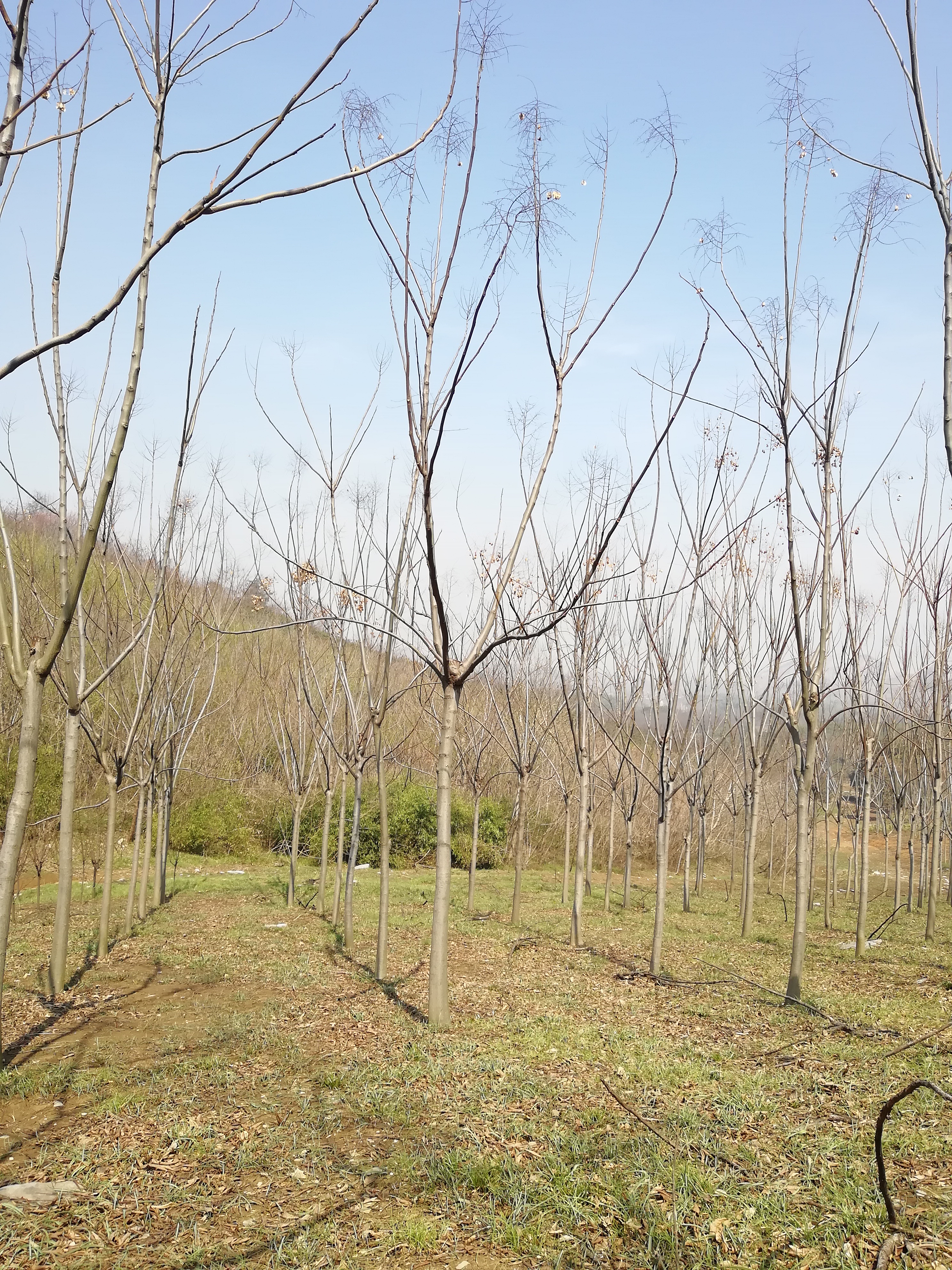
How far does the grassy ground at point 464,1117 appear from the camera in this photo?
3.26 metres

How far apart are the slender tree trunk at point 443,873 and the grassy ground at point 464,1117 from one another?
0.75ft

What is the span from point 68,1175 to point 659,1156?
2576mm

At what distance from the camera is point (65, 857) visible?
653cm

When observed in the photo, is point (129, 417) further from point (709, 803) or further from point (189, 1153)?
point (709, 803)

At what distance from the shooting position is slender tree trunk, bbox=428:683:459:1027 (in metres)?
5.59

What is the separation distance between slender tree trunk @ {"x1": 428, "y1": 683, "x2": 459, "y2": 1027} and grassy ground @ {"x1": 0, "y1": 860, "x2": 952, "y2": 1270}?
228 mm

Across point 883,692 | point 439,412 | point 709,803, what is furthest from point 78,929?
point 709,803

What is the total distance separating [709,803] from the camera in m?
22.8

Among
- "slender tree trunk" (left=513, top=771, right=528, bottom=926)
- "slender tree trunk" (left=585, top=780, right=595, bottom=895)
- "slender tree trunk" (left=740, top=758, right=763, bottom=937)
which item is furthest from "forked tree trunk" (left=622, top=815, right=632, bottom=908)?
"slender tree trunk" (left=513, top=771, right=528, bottom=926)

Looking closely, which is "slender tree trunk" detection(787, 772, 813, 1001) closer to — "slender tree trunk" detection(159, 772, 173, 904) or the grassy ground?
the grassy ground

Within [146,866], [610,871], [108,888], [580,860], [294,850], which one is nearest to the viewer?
[108,888]

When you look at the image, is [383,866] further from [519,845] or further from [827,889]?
[827,889]

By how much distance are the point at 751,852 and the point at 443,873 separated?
8.33m

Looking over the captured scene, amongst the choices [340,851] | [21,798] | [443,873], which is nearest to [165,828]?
[340,851]
